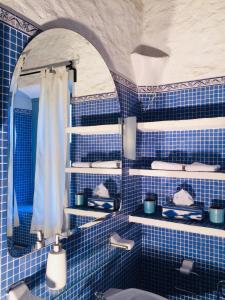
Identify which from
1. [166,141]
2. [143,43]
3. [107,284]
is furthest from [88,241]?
[143,43]

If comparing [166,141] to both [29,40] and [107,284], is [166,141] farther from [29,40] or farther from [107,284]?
[29,40]

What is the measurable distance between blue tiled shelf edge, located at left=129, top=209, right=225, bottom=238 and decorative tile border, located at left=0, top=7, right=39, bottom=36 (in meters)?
1.19

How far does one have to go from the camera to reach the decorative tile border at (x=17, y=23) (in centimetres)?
91

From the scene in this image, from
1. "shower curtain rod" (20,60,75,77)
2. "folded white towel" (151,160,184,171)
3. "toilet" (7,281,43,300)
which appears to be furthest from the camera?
"folded white towel" (151,160,184,171)

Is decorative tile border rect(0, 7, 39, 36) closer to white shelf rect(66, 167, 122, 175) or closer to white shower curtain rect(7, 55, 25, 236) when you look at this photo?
white shower curtain rect(7, 55, 25, 236)

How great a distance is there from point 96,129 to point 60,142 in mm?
314

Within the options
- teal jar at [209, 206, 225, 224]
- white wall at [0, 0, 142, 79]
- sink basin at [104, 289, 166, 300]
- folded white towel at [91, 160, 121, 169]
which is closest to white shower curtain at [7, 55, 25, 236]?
white wall at [0, 0, 142, 79]

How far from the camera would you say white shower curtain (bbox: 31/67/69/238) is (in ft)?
3.46

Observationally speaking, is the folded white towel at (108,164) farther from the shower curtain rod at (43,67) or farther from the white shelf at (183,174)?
the shower curtain rod at (43,67)

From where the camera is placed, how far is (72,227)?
1202 millimetres

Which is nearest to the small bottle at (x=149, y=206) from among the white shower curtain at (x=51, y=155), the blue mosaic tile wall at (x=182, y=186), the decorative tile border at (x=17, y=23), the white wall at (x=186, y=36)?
the blue mosaic tile wall at (x=182, y=186)

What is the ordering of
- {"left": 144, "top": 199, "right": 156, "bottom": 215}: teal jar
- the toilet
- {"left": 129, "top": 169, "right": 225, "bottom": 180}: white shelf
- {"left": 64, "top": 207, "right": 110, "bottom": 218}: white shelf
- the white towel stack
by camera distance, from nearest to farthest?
the toilet
{"left": 64, "top": 207, "right": 110, "bottom": 218}: white shelf
the white towel stack
{"left": 129, "top": 169, "right": 225, "bottom": 180}: white shelf
{"left": 144, "top": 199, "right": 156, "bottom": 215}: teal jar

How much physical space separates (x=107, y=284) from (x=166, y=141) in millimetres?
974

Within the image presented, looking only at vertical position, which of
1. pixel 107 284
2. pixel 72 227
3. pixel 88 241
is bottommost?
pixel 107 284
